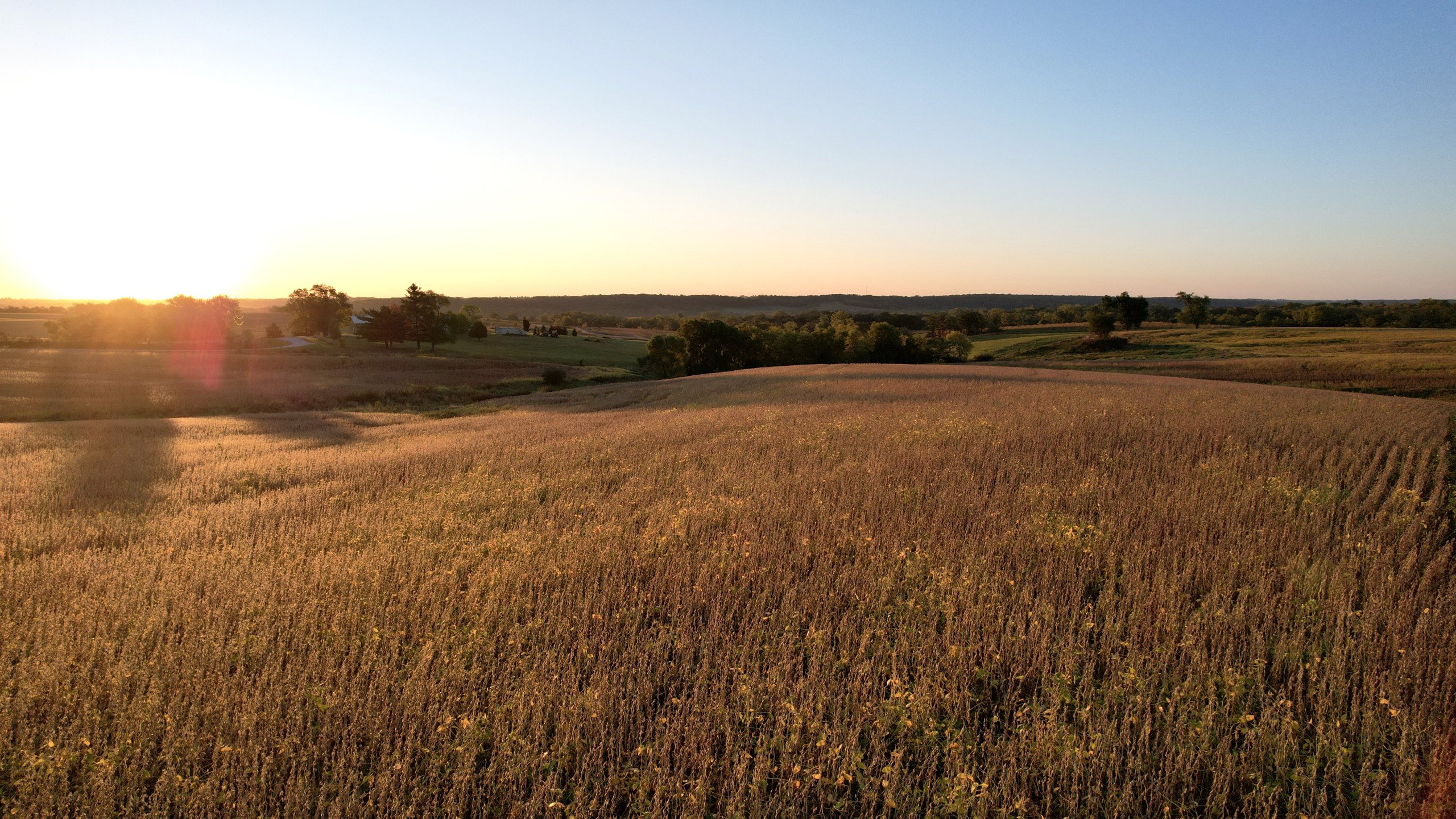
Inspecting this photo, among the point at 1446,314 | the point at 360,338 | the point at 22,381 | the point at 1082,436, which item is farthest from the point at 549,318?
the point at 1082,436

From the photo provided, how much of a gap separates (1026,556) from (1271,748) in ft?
8.58

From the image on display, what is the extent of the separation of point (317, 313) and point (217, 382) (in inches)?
2168

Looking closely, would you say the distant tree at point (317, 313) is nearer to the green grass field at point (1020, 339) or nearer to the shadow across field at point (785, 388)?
the shadow across field at point (785, 388)

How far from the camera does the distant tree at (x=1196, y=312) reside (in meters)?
99.2

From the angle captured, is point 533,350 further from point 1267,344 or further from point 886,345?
point 1267,344

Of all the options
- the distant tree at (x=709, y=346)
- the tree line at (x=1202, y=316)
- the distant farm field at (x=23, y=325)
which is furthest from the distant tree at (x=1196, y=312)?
the distant farm field at (x=23, y=325)

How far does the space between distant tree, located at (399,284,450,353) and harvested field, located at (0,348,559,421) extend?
15305 mm

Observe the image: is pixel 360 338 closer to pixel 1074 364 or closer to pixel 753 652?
pixel 1074 364

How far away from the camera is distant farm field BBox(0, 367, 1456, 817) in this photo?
141 inches

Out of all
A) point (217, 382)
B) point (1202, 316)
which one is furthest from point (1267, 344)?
point (217, 382)

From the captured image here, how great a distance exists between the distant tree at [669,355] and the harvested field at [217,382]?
40.4 feet

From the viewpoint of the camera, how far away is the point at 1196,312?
9906 cm

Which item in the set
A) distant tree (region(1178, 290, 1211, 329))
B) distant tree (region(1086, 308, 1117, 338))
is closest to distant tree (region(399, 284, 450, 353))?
distant tree (region(1086, 308, 1117, 338))

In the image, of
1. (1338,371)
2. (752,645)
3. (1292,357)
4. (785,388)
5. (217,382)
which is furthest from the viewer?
(1292,357)
